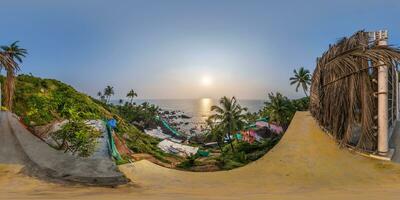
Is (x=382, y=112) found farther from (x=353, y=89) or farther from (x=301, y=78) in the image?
(x=301, y=78)

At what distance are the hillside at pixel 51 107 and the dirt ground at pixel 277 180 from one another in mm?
5912

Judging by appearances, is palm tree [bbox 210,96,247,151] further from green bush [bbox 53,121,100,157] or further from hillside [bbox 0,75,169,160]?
green bush [bbox 53,121,100,157]

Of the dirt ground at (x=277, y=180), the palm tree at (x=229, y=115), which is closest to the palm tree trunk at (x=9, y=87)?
the dirt ground at (x=277, y=180)

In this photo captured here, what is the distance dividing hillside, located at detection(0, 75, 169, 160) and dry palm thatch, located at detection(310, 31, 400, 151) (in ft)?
35.6

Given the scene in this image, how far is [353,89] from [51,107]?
15.4m

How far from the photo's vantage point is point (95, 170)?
38.0 feet

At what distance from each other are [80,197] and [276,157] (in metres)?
6.51

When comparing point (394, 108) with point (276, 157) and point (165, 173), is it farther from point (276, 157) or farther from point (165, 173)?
point (165, 173)

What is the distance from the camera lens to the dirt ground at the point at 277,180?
28.5ft

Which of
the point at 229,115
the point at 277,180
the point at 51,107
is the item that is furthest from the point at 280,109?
the point at 277,180

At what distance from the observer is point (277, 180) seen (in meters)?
10.6

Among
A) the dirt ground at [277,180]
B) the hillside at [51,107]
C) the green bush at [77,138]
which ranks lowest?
the dirt ground at [277,180]

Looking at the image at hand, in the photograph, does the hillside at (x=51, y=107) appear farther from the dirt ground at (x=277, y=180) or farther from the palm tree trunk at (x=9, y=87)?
the dirt ground at (x=277, y=180)

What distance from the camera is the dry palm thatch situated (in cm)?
1158
